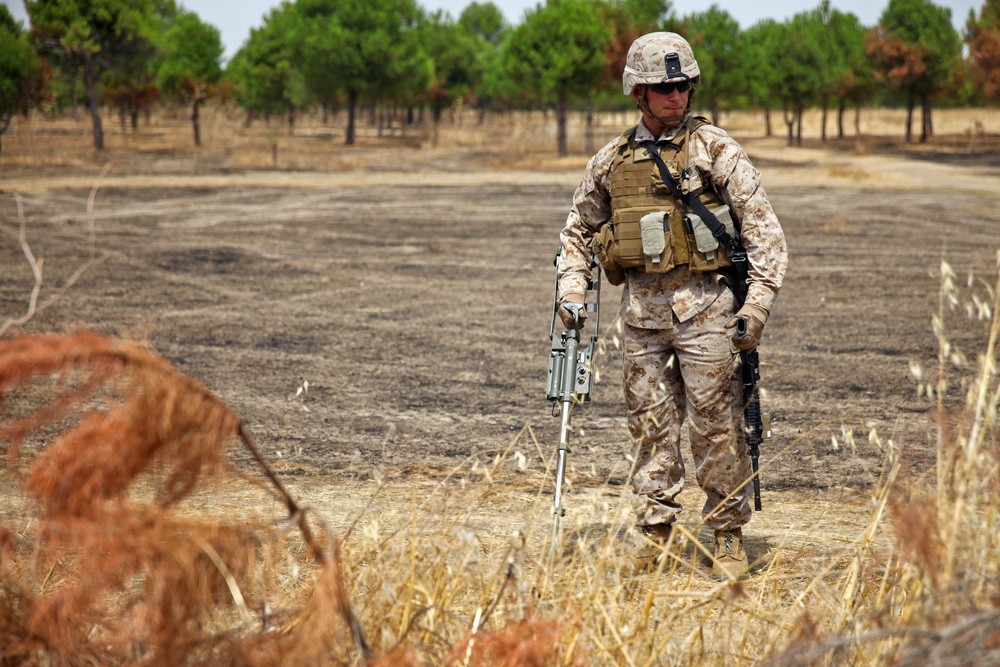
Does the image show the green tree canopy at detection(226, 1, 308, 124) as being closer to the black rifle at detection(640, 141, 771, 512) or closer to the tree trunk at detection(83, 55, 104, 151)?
the tree trunk at detection(83, 55, 104, 151)

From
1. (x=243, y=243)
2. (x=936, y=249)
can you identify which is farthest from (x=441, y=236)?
(x=936, y=249)

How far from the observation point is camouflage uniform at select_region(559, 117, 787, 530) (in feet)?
12.0

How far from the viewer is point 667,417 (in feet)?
12.8

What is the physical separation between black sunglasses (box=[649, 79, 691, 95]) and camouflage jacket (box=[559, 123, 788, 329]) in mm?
174

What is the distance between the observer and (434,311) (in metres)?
9.39

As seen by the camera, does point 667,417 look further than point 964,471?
Yes

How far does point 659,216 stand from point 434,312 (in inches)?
228

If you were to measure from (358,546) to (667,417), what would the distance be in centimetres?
136

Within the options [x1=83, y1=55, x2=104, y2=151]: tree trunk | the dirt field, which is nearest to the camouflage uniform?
the dirt field

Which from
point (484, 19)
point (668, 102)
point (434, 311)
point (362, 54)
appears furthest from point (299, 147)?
point (484, 19)

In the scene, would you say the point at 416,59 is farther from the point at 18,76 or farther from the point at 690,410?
the point at 690,410

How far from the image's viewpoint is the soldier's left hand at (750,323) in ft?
11.8

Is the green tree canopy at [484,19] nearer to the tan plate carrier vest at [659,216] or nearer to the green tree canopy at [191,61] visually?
the green tree canopy at [191,61]

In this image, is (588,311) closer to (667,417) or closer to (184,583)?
(667,417)
